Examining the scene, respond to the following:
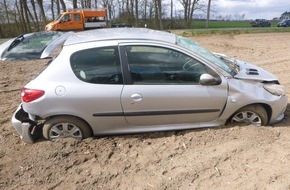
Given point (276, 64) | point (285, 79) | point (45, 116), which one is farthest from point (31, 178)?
point (276, 64)

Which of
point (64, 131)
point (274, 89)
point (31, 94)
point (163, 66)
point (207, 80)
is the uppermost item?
point (163, 66)

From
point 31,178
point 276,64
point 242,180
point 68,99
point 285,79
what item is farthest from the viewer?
point 276,64

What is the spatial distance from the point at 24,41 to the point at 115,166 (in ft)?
23.0

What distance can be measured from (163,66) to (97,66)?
2.90ft

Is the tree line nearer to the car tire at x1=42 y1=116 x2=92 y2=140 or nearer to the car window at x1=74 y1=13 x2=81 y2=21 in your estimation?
the car window at x1=74 y1=13 x2=81 y2=21

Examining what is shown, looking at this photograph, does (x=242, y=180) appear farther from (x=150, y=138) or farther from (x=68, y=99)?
(x=68, y=99)

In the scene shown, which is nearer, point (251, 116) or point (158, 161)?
point (158, 161)

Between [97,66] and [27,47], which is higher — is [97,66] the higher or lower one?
the higher one

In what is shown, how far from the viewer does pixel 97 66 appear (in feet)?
12.0

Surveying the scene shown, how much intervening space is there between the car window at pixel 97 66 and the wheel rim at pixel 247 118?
1.81m

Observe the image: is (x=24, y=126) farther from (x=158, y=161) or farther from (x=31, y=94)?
(x=158, y=161)

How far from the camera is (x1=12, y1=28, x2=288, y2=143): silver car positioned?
142 inches

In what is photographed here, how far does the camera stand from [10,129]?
4.51 m

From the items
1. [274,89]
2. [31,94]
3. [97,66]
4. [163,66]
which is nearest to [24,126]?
[31,94]
